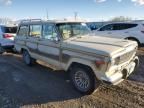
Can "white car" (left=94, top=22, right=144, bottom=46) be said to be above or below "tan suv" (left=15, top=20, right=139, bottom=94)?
above

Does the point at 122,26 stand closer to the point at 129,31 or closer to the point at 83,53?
the point at 129,31

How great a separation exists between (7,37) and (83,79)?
7.54m

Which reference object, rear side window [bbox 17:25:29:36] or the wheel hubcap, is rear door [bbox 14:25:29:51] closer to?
rear side window [bbox 17:25:29:36]

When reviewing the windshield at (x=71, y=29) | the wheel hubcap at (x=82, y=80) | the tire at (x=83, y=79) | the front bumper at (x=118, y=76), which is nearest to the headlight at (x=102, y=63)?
the front bumper at (x=118, y=76)

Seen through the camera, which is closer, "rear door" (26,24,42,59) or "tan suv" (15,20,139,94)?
"tan suv" (15,20,139,94)

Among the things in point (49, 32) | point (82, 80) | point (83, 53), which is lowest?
point (82, 80)

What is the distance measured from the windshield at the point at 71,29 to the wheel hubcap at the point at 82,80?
1.27 metres

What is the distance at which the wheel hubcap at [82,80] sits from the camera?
17.4ft

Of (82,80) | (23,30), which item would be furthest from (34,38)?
(82,80)

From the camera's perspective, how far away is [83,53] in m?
5.09

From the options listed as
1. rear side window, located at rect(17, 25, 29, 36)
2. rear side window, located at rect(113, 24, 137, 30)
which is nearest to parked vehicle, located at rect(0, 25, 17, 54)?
rear side window, located at rect(17, 25, 29, 36)

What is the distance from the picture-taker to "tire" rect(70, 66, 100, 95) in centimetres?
515

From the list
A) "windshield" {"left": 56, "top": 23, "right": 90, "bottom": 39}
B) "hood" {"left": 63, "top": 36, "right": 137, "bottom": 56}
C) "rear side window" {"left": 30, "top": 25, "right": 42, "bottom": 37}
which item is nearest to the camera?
"hood" {"left": 63, "top": 36, "right": 137, "bottom": 56}

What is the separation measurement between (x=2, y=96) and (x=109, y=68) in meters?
3.09
